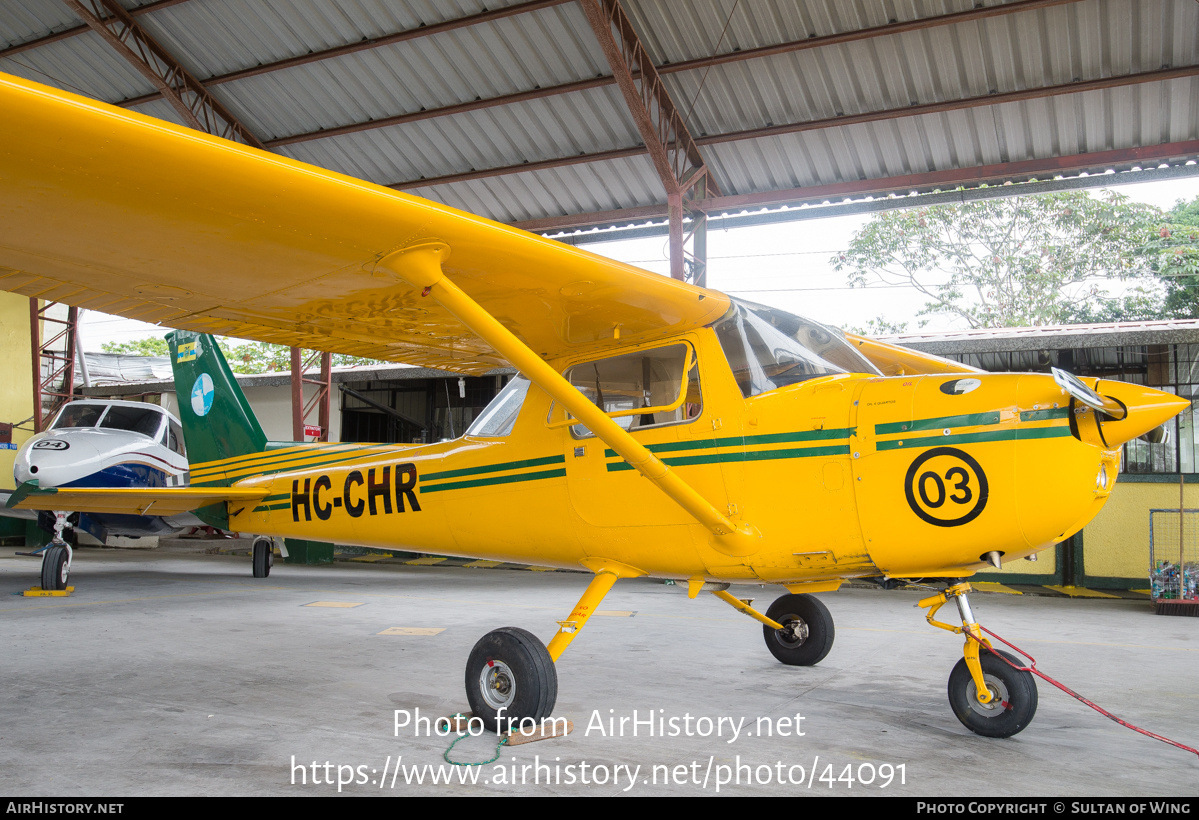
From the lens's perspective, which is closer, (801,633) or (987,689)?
(987,689)

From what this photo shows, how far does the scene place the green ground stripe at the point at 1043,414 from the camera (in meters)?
3.14

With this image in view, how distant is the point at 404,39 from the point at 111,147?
1132 cm

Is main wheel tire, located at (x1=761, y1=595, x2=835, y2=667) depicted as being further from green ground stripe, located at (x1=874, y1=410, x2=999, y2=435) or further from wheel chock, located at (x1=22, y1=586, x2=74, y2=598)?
wheel chock, located at (x1=22, y1=586, x2=74, y2=598)

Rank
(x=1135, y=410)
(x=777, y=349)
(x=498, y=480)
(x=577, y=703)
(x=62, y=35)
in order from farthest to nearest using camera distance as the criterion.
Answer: (x=62, y=35)
(x=498, y=480)
(x=577, y=703)
(x=777, y=349)
(x=1135, y=410)

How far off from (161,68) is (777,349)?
1457 centimetres

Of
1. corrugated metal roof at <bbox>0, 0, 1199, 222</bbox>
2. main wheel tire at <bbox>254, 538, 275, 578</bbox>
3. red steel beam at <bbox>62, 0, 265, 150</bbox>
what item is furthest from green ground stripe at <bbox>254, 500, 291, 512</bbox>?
red steel beam at <bbox>62, 0, 265, 150</bbox>

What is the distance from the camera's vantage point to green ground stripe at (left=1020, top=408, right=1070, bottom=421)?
124 inches

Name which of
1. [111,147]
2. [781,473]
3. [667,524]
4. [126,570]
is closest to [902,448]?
[781,473]

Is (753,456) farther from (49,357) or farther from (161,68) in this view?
(49,357)

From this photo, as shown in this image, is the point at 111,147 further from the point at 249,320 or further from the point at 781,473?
the point at 781,473

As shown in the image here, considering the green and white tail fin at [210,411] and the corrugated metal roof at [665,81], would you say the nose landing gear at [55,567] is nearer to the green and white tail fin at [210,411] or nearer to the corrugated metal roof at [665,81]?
the green and white tail fin at [210,411]

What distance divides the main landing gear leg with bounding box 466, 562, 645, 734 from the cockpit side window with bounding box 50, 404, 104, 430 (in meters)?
9.93

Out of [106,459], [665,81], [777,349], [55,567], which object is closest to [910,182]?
[665,81]

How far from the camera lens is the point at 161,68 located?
14.1 m
